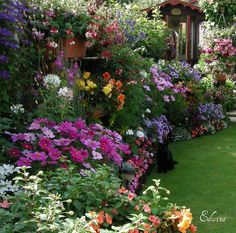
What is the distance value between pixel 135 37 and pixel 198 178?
3.15m

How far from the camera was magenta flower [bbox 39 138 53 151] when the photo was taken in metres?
3.34

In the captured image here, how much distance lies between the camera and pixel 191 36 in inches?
648

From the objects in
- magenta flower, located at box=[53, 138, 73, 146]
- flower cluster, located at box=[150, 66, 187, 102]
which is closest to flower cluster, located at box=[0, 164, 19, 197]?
magenta flower, located at box=[53, 138, 73, 146]

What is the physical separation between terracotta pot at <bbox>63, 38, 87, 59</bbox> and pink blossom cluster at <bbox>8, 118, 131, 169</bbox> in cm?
142

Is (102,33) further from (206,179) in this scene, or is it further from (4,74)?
(206,179)

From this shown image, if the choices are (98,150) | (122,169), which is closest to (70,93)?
(98,150)

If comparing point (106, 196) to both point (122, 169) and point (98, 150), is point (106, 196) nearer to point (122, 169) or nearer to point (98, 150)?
point (98, 150)

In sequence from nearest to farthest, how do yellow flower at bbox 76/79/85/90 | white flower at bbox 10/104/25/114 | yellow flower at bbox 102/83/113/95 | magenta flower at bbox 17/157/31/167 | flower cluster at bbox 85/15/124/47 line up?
magenta flower at bbox 17/157/31/167 → white flower at bbox 10/104/25/114 → yellow flower at bbox 76/79/85/90 → yellow flower at bbox 102/83/113/95 → flower cluster at bbox 85/15/124/47

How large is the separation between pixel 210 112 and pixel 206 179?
327cm

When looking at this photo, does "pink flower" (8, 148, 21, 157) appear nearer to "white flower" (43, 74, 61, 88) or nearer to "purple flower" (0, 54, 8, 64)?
"purple flower" (0, 54, 8, 64)

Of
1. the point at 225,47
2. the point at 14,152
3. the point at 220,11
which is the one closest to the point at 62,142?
the point at 14,152

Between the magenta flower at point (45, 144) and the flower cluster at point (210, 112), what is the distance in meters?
5.29

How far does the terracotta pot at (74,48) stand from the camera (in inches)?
199

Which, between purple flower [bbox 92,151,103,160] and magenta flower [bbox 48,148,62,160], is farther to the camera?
purple flower [bbox 92,151,103,160]
